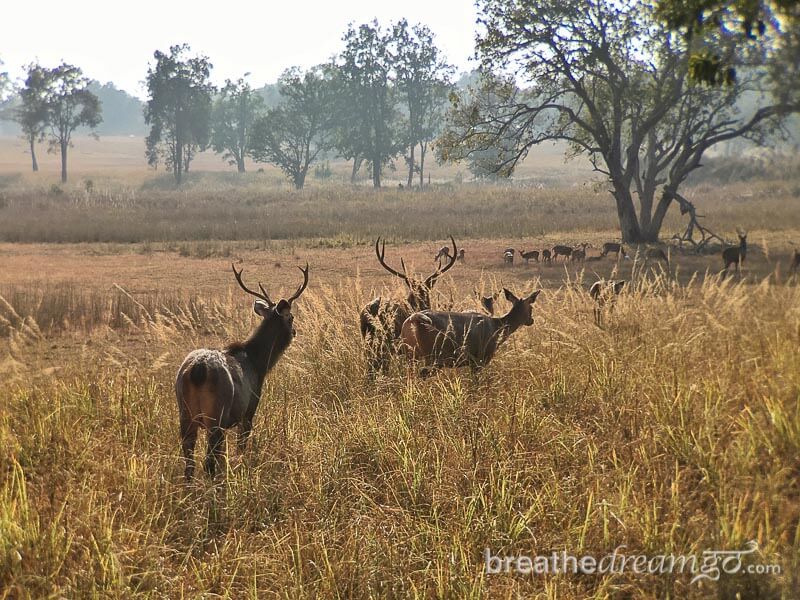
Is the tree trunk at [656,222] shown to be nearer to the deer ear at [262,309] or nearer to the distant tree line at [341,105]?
the deer ear at [262,309]

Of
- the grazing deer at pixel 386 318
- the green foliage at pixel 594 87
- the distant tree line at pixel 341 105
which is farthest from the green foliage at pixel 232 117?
the grazing deer at pixel 386 318

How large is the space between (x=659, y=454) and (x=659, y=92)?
874 inches

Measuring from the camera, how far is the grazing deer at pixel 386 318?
6.91 m

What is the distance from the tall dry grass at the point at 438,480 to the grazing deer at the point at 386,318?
414 millimetres

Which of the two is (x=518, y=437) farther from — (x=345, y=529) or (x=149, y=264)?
(x=149, y=264)

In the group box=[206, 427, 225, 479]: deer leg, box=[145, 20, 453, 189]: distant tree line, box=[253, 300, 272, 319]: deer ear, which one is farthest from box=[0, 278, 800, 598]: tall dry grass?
box=[145, 20, 453, 189]: distant tree line

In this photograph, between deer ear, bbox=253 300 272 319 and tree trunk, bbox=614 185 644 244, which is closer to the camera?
deer ear, bbox=253 300 272 319

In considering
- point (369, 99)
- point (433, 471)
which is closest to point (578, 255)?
point (433, 471)

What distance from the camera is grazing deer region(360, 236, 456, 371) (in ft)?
22.7

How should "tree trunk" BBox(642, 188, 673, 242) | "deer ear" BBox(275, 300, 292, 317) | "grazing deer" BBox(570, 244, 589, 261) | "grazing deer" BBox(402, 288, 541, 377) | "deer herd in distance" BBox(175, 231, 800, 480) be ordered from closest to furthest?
1. "deer herd in distance" BBox(175, 231, 800, 480)
2. "deer ear" BBox(275, 300, 292, 317)
3. "grazing deer" BBox(402, 288, 541, 377)
4. "grazing deer" BBox(570, 244, 589, 261)
5. "tree trunk" BBox(642, 188, 673, 242)

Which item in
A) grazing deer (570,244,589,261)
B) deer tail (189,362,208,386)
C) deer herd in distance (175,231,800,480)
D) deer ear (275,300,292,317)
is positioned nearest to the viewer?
deer tail (189,362,208,386)

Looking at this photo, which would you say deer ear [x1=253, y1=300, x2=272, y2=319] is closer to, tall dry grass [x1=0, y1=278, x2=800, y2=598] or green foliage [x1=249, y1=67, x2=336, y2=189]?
tall dry grass [x1=0, y1=278, x2=800, y2=598]

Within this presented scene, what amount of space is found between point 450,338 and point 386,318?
72 cm

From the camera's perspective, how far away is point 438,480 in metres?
4.46
